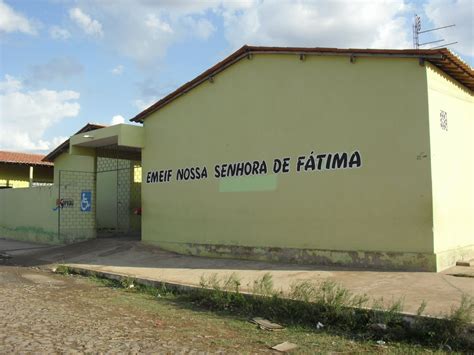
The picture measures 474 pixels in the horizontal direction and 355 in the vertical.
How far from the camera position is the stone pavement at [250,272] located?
6883 millimetres

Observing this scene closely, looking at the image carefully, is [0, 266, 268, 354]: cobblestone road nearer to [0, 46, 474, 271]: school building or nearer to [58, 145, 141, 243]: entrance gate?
[0, 46, 474, 271]: school building

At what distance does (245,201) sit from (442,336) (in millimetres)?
6540

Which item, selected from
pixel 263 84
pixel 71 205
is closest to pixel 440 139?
pixel 263 84

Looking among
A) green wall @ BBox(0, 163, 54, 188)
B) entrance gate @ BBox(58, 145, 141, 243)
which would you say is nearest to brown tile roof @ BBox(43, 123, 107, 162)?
entrance gate @ BBox(58, 145, 141, 243)

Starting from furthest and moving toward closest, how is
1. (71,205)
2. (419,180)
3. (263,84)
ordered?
(71,205) → (263,84) → (419,180)

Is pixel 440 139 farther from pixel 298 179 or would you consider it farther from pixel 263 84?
pixel 263 84

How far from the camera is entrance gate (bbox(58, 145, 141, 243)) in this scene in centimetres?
1617

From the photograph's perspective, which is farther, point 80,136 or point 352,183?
point 80,136

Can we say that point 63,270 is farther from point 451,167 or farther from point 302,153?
point 451,167

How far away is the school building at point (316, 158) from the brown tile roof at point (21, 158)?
Answer: 1200 cm

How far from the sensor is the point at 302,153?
1027 cm

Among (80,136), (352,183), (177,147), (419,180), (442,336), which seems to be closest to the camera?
(442,336)

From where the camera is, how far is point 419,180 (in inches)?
339

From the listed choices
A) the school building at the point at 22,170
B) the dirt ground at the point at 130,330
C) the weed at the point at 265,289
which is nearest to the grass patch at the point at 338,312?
the weed at the point at 265,289
